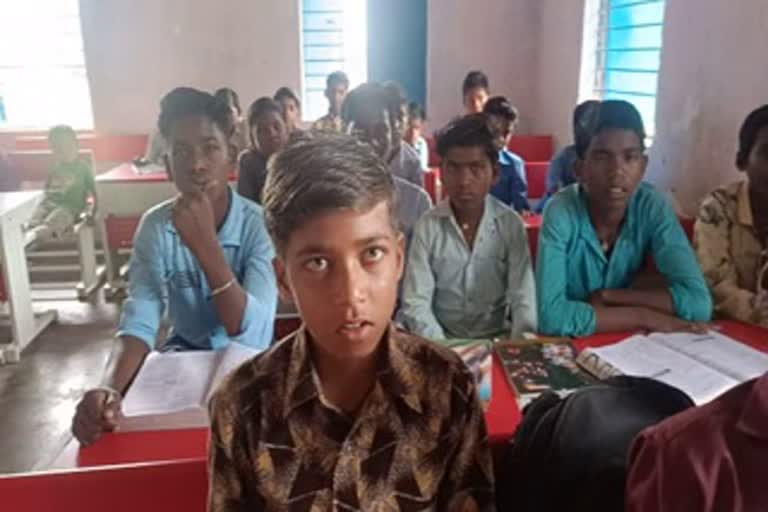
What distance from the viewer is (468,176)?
196cm

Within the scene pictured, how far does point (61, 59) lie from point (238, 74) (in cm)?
175

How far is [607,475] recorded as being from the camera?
0.84 m

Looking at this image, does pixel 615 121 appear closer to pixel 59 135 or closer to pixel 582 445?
pixel 582 445

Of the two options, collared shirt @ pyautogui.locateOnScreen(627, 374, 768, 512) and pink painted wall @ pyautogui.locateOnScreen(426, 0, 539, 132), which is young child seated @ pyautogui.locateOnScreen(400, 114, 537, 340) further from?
pink painted wall @ pyautogui.locateOnScreen(426, 0, 539, 132)

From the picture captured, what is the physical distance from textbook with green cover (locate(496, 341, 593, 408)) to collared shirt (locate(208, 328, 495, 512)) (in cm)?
37

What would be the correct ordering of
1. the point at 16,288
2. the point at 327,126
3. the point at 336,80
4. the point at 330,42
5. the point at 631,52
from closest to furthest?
the point at 327,126 → the point at 16,288 → the point at 631,52 → the point at 336,80 → the point at 330,42

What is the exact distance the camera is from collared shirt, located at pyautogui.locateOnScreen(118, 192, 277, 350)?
5.12 ft

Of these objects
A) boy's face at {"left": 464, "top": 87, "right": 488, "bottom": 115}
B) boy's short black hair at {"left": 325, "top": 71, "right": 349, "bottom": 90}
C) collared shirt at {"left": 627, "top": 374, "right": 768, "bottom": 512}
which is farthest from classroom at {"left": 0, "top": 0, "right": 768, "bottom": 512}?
boy's short black hair at {"left": 325, "top": 71, "right": 349, "bottom": 90}

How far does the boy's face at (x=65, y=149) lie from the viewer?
15.1 feet

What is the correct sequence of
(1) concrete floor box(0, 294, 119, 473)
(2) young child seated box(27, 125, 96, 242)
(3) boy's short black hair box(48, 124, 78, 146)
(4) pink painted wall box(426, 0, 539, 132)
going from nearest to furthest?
(1) concrete floor box(0, 294, 119, 473) < (2) young child seated box(27, 125, 96, 242) < (3) boy's short black hair box(48, 124, 78, 146) < (4) pink painted wall box(426, 0, 539, 132)

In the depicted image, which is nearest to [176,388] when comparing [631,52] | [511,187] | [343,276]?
[343,276]

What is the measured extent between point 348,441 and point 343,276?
0.23 meters

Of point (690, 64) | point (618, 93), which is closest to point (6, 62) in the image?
point (618, 93)

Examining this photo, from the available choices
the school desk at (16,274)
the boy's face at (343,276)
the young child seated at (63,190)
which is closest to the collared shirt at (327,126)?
the boy's face at (343,276)
